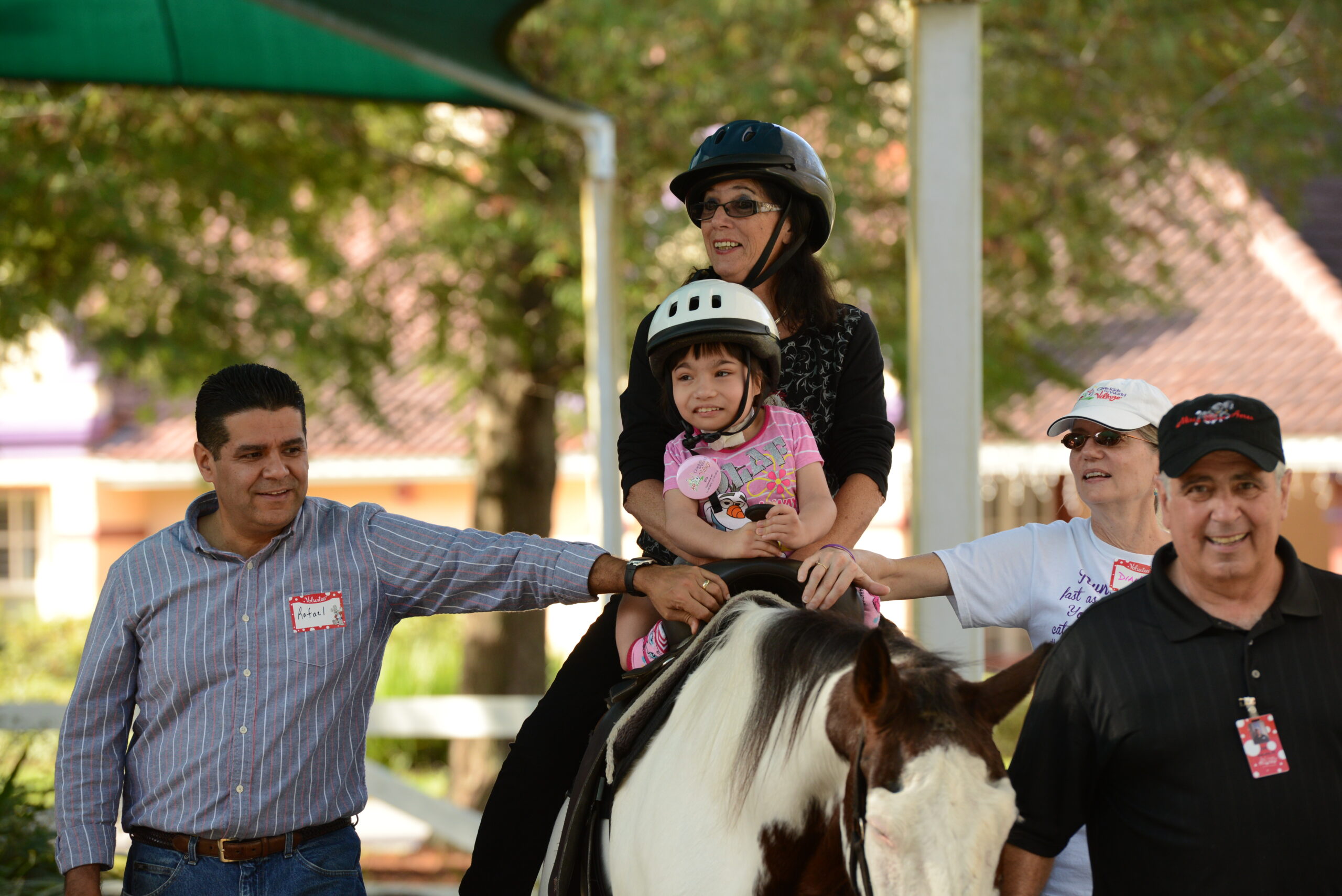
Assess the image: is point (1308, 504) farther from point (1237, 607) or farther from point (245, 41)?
point (1237, 607)

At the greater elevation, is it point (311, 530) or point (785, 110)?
point (785, 110)

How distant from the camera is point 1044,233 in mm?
9273

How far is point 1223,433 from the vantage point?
90.0 inches

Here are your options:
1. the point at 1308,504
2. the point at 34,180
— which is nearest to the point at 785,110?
the point at 34,180

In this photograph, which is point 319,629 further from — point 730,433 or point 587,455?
point 587,455

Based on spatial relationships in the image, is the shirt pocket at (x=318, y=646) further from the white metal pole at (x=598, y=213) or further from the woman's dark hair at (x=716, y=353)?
A: the white metal pole at (x=598, y=213)

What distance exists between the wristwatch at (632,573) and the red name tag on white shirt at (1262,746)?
128 cm

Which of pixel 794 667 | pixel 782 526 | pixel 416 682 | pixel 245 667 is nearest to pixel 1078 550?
pixel 782 526

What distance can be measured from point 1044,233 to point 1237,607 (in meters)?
7.35

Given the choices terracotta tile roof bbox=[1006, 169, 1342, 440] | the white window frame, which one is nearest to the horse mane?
terracotta tile roof bbox=[1006, 169, 1342, 440]

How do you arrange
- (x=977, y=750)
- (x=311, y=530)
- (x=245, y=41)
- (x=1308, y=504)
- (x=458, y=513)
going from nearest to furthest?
(x=977, y=750) → (x=311, y=530) → (x=245, y=41) → (x=1308, y=504) → (x=458, y=513)

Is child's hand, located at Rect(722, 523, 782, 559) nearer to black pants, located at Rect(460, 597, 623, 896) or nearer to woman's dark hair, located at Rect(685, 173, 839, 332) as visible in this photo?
black pants, located at Rect(460, 597, 623, 896)

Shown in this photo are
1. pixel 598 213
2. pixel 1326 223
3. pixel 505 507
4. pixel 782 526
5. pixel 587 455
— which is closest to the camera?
pixel 782 526

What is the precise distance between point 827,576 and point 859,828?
0.71 m
